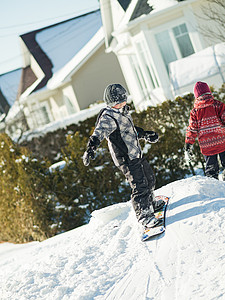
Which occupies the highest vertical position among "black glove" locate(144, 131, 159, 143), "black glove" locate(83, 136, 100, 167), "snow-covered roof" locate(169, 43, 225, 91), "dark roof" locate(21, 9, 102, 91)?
"dark roof" locate(21, 9, 102, 91)

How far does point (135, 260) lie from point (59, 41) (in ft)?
80.1

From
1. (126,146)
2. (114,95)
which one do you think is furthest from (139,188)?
(114,95)

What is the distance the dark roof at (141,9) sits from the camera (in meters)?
14.1

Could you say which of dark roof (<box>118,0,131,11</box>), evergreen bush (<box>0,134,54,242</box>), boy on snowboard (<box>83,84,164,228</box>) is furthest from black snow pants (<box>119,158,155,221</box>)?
dark roof (<box>118,0,131,11</box>)

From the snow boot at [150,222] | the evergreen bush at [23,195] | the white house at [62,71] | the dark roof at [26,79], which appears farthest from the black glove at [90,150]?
the dark roof at [26,79]

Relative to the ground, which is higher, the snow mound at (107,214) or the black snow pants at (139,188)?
the black snow pants at (139,188)

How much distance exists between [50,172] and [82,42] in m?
21.2

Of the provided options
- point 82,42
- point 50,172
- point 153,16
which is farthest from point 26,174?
point 82,42

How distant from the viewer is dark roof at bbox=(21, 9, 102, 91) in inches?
Result: 1004

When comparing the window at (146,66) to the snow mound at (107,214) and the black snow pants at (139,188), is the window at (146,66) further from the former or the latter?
the black snow pants at (139,188)

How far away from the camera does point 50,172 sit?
6.60m

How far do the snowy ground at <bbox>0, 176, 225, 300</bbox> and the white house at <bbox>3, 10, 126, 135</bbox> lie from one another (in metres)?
15.2

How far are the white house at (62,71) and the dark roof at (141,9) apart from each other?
6297mm

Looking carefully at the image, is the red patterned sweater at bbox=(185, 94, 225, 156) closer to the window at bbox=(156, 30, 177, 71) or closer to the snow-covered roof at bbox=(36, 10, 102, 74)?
the window at bbox=(156, 30, 177, 71)
